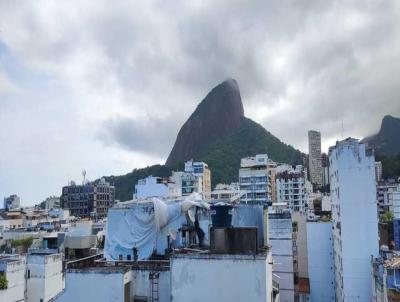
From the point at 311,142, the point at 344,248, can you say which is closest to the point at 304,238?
the point at 344,248

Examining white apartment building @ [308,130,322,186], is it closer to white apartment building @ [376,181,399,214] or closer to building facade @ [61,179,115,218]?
white apartment building @ [376,181,399,214]

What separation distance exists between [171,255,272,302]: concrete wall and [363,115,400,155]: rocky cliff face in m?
112

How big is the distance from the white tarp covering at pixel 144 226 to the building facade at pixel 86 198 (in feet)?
210

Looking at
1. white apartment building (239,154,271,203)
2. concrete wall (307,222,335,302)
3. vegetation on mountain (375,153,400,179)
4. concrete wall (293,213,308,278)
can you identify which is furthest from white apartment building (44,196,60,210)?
concrete wall (307,222,335,302)

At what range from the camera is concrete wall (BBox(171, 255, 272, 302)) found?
12.3m

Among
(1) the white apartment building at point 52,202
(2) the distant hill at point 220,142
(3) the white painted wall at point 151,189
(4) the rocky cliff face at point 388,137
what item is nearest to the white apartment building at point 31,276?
(3) the white painted wall at point 151,189

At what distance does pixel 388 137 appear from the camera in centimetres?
11800

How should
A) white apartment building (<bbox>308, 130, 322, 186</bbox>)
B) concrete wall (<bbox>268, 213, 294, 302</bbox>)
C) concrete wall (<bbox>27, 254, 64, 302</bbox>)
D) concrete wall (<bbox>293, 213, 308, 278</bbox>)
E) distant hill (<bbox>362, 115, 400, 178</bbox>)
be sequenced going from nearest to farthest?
concrete wall (<bbox>27, 254, 64, 302</bbox>), concrete wall (<bbox>268, 213, 294, 302</bbox>), concrete wall (<bbox>293, 213, 308, 278</bbox>), white apartment building (<bbox>308, 130, 322, 186</bbox>), distant hill (<bbox>362, 115, 400, 178</bbox>)

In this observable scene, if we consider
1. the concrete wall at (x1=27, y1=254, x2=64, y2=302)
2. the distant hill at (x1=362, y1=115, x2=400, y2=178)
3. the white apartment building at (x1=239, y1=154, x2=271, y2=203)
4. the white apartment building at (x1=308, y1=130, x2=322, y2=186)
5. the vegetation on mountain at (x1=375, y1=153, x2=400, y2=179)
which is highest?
the distant hill at (x1=362, y1=115, x2=400, y2=178)

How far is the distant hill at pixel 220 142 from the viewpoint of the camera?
334 feet

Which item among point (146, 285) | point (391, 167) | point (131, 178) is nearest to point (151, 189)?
point (146, 285)

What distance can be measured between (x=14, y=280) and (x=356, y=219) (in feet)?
73.2

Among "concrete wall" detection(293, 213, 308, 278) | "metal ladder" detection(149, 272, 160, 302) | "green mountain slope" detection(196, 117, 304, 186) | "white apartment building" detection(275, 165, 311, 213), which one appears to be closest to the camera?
"metal ladder" detection(149, 272, 160, 302)

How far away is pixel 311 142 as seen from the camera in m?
110
